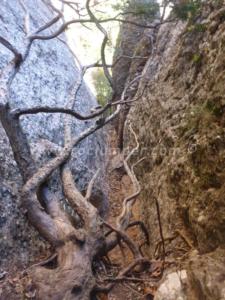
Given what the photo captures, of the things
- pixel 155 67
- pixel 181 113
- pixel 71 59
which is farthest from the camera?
pixel 71 59

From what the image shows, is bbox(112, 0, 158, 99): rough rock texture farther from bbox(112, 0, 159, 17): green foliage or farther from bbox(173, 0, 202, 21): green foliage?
bbox(173, 0, 202, 21): green foliage

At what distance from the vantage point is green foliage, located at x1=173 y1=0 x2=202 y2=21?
5.97 metres

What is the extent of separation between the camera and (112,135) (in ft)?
39.1

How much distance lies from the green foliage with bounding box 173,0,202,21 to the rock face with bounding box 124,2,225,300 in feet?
0.58

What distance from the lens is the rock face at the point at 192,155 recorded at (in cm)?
354

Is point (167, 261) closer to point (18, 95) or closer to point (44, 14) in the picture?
point (18, 95)

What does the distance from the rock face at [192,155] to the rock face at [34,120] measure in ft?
5.20

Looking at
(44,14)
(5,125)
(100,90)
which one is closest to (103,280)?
(5,125)

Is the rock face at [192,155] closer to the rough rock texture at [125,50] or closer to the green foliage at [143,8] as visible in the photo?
the green foliage at [143,8]

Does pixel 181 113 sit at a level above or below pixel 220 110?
above

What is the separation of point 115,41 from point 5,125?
1047 cm

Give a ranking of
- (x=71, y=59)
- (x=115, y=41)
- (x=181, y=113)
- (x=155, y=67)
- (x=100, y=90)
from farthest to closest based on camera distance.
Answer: (x=100, y=90), (x=115, y=41), (x=71, y=59), (x=155, y=67), (x=181, y=113)

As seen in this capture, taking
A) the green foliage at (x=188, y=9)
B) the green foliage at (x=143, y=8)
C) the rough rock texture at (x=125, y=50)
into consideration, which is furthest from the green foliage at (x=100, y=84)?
the green foliage at (x=188, y=9)

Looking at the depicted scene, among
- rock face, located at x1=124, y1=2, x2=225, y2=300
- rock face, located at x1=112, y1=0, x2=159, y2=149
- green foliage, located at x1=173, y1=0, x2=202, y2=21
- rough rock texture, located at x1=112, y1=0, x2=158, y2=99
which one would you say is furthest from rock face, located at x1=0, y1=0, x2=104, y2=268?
green foliage, located at x1=173, y1=0, x2=202, y2=21
